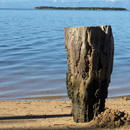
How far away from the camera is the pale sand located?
511cm

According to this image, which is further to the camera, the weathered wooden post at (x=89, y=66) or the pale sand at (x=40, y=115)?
the pale sand at (x=40, y=115)

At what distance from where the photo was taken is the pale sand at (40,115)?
5.11 meters

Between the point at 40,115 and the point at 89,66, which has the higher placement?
the point at 89,66

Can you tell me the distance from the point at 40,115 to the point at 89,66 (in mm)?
1613

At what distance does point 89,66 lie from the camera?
485cm

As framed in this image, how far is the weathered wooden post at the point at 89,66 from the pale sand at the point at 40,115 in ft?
1.03

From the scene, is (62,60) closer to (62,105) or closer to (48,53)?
(48,53)

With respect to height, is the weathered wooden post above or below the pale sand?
above

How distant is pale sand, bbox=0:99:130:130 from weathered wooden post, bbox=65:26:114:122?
0.31 meters

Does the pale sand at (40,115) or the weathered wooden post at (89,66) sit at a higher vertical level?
the weathered wooden post at (89,66)

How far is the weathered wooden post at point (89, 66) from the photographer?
4762mm

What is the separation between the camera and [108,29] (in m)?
4.79

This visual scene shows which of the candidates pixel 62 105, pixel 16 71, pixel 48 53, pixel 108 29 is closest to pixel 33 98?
pixel 62 105

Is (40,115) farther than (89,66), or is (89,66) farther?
(40,115)
